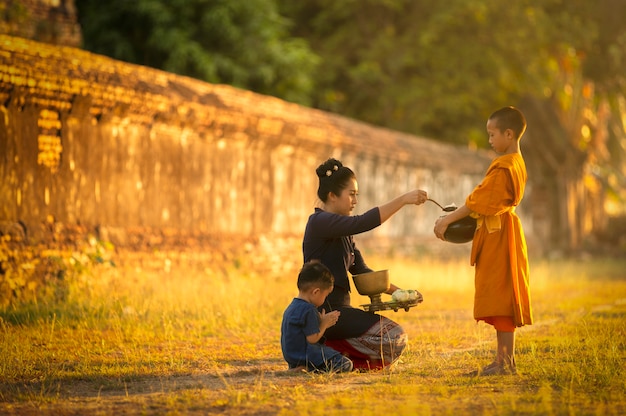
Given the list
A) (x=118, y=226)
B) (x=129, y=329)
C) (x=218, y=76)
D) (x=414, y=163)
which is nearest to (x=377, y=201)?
(x=414, y=163)

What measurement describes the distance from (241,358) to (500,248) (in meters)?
2.35

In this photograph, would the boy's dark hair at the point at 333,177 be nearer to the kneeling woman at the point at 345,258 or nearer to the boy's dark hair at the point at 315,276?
the kneeling woman at the point at 345,258

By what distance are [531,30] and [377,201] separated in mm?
10688

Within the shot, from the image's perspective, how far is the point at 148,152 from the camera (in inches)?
548

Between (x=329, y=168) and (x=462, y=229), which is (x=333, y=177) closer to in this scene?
(x=329, y=168)

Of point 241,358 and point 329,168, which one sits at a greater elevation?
point 329,168

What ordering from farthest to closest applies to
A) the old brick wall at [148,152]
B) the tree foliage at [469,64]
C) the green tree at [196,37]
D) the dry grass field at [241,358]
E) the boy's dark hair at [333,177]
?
the tree foliage at [469,64]
the green tree at [196,37]
the old brick wall at [148,152]
the boy's dark hair at [333,177]
the dry grass field at [241,358]

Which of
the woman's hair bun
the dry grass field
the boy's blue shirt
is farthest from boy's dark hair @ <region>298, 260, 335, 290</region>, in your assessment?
the woman's hair bun

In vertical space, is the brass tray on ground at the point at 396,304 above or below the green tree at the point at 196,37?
below

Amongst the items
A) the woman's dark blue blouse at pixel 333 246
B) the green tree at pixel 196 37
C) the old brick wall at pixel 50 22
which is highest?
the green tree at pixel 196 37

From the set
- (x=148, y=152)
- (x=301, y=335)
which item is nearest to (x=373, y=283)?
(x=301, y=335)

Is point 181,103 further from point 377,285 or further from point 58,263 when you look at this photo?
point 377,285

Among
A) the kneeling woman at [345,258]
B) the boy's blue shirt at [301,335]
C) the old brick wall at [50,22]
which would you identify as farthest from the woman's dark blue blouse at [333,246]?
the old brick wall at [50,22]

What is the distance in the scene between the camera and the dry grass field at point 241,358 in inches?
227
